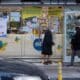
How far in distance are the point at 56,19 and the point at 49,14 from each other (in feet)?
1.29

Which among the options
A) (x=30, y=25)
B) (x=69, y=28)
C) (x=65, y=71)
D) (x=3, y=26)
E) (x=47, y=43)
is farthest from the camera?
(x=30, y=25)

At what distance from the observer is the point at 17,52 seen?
19984 millimetres

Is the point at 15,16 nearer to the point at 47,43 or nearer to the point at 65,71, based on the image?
the point at 47,43

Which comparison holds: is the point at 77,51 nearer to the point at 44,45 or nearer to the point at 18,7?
the point at 44,45

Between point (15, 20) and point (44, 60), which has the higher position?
point (15, 20)

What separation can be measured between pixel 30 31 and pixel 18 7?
4.05 ft

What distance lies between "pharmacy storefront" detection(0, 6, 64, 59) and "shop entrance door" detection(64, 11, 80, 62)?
0.84 ft

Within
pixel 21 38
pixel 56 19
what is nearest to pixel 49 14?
pixel 56 19

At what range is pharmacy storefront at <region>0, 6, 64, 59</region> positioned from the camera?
20.0 meters

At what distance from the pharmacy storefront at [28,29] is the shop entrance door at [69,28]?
0.26 metres

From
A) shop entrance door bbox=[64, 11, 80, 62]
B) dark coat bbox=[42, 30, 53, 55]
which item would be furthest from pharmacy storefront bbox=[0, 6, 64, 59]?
dark coat bbox=[42, 30, 53, 55]

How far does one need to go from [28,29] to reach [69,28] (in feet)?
6.24

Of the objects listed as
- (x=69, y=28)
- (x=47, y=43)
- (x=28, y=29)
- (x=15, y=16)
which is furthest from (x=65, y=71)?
(x=15, y=16)

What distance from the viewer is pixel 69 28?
64.8ft
